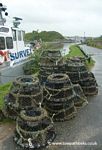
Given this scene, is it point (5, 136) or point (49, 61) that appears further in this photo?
point (49, 61)

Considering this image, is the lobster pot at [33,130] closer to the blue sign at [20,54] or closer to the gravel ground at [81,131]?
the gravel ground at [81,131]

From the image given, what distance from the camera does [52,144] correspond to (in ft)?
26.1

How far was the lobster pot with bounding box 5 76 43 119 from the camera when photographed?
9.48m

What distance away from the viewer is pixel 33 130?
26.6 ft

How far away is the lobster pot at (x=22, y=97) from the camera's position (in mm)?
9477

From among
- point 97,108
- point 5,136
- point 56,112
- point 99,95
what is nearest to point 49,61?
point 99,95

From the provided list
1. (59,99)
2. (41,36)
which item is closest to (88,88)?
(59,99)

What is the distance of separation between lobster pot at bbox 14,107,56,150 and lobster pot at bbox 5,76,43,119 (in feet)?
2.51

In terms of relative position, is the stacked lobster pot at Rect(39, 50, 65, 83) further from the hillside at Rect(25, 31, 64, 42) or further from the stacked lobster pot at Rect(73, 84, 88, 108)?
the hillside at Rect(25, 31, 64, 42)

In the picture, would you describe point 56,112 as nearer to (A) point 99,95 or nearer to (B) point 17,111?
(B) point 17,111

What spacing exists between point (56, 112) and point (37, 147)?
233 centimetres

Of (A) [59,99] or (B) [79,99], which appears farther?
(B) [79,99]

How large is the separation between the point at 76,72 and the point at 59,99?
3.55m

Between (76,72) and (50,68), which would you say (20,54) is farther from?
(76,72)
